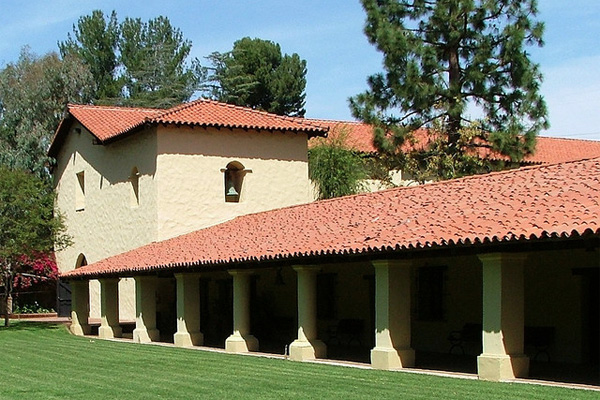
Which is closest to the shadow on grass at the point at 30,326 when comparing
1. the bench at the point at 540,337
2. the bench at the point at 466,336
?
the bench at the point at 466,336

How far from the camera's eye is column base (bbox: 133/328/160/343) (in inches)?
1072

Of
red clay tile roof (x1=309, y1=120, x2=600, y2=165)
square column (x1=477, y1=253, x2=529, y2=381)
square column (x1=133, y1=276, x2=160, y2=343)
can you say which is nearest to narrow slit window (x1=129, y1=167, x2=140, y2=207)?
square column (x1=133, y1=276, x2=160, y2=343)

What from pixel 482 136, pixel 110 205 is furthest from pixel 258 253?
pixel 482 136

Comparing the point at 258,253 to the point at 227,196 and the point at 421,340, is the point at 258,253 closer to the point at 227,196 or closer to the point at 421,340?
the point at 421,340

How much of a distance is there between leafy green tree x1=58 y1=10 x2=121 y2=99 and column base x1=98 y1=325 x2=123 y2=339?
32843 millimetres

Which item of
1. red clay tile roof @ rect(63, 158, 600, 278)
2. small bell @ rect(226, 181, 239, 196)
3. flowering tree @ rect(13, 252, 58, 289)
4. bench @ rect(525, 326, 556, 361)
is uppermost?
small bell @ rect(226, 181, 239, 196)

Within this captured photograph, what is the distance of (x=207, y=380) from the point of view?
53.2 feet

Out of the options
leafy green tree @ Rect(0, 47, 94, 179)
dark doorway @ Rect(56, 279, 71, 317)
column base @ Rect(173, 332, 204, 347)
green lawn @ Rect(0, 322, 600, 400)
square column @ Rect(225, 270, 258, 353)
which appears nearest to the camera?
green lawn @ Rect(0, 322, 600, 400)

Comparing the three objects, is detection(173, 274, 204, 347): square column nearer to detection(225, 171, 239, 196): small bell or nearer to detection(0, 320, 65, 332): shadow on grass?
detection(225, 171, 239, 196): small bell

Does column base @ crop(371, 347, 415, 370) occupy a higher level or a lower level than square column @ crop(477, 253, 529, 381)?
lower

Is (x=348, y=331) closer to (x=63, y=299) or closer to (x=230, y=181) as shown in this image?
(x=230, y=181)

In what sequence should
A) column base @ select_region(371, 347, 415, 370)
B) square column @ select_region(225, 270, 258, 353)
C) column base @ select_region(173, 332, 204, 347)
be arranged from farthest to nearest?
column base @ select_region(173, 332, 204, 347) < square column @ select_region(225, 270, 258, 353) < column base @ select_region(371, 347, 415, 370)

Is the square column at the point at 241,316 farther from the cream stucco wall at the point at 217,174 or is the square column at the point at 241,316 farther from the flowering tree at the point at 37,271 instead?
the flowering tree at the point at 37,271

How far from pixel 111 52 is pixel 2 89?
59.0ft
